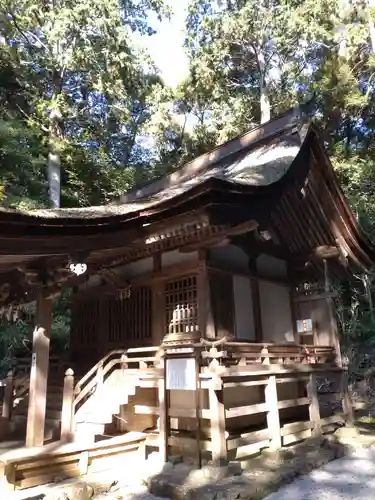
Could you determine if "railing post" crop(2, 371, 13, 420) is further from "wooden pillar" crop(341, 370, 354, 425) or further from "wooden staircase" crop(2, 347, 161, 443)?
"wooden pillar" crop(341, 370, 354, 425)

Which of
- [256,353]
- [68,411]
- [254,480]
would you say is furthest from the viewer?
[256,353]

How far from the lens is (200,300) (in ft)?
22.7

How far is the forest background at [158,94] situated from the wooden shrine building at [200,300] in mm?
6398

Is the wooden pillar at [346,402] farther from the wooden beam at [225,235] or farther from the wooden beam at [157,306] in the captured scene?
the wooden beam at [225,235]

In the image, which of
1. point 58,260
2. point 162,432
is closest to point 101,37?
point 58,260

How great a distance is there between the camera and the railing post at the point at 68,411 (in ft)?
20.3

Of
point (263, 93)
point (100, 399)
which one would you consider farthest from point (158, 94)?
point (100, 399)

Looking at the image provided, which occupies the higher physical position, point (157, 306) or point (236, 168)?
point (236, 168)

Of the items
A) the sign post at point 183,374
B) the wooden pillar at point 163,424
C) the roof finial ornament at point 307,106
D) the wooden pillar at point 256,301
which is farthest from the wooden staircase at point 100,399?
the roof finial ornament at point 307,106

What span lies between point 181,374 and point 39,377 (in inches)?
82.6

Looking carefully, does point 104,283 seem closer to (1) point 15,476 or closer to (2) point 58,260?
(2) point 58,260

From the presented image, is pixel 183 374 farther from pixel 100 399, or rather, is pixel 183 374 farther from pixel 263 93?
pixel 263 93

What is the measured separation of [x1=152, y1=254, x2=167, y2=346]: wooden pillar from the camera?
7.64 meters

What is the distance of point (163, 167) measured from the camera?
23.6m
